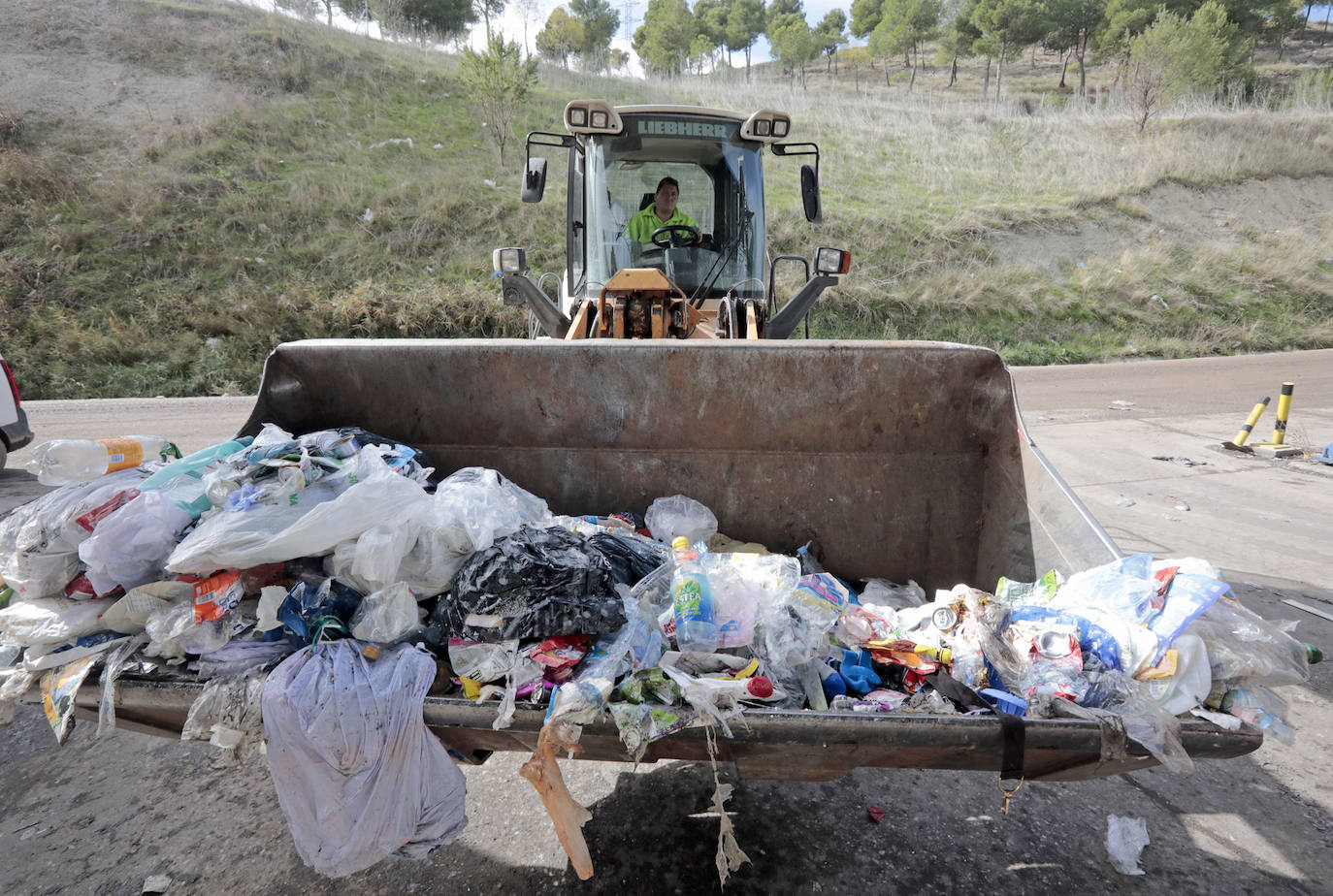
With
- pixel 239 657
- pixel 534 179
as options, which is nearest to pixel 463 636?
pixel 239 657

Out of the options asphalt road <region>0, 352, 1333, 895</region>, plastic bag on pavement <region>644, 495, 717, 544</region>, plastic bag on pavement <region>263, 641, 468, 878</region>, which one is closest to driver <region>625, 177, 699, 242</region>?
plastic bag on pavement <region>644, 495, 717, 544</region>

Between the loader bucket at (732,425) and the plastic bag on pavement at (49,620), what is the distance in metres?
1.02

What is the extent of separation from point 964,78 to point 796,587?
6069 cm

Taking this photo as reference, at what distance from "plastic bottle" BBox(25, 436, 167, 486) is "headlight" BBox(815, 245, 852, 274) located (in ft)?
11.8

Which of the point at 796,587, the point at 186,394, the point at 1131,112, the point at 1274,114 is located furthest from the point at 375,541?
the point at 1274,114

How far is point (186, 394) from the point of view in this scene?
9.87 meters

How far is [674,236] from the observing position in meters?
4.56

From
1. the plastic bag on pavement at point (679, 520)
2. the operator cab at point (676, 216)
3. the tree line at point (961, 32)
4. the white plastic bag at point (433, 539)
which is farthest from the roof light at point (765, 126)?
the tree line at point (961, 32)

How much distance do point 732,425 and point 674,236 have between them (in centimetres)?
206

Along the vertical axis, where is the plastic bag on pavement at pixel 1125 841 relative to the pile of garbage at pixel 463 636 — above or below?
below

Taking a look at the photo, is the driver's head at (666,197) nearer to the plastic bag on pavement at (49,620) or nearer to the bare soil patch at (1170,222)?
the plastic bag on pavement at (49,620)

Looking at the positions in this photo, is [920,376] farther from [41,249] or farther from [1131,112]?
[1131,112]

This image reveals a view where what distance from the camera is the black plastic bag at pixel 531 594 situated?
6.17ft

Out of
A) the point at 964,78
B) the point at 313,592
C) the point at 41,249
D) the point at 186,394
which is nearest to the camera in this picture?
the point at 313,592
